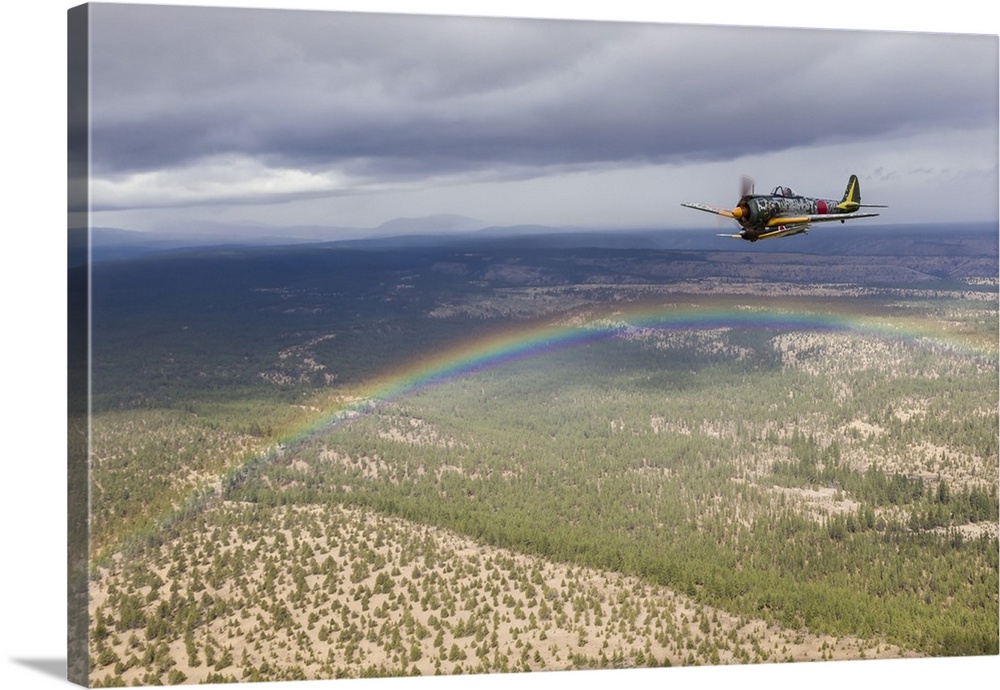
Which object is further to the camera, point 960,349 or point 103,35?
point 960,349

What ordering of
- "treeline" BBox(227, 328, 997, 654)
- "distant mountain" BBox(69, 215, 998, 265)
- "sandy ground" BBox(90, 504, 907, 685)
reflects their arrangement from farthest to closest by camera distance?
"distant mountain" BBox(69, 215, 998, 265) → "treeline" BBox(227, 328, 997, 654) → "sandy ground" BBox(90, 504, 907, 685)

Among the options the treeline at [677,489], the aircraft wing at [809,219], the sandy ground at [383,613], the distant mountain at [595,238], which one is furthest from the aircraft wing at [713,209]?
the sandy ground at [383,613]

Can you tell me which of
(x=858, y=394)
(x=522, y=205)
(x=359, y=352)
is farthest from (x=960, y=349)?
(x=359, y=352)

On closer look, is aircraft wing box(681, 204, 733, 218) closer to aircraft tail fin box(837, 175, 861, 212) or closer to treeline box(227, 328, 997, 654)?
aircraft tail fin box(837, 175, 861, 212)

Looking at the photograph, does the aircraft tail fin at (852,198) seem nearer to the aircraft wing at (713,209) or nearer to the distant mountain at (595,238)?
the distant mountain at (595,238)

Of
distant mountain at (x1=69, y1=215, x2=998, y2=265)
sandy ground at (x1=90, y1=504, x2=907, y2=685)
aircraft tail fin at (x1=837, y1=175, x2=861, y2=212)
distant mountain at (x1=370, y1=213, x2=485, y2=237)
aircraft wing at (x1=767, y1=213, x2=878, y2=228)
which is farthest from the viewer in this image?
distant mountain at (x1=370, y1=213, x2=485, y2=237)

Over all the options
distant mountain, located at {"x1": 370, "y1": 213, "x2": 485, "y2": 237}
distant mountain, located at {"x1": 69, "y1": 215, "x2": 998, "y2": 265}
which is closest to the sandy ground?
distant mountain, located at {"x1": 69, "y1": 215, "x2": 998, "y2": 265}

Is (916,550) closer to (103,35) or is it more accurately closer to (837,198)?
(837,198)
